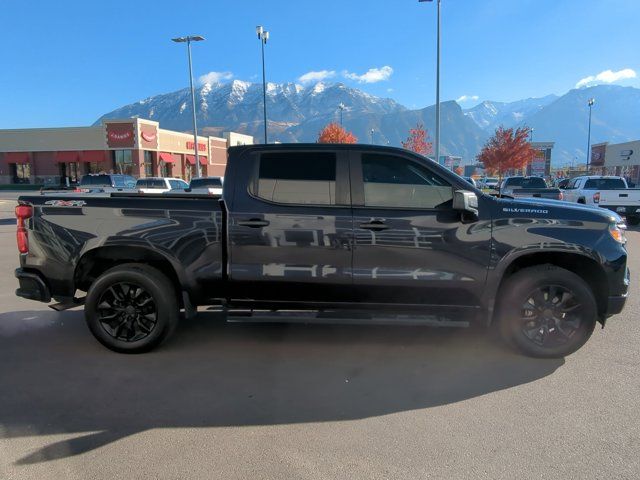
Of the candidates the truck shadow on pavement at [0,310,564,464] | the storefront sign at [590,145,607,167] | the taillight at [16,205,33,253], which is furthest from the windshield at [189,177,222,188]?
the storefront sign at [590,145,607,167]

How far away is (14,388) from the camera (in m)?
3.87

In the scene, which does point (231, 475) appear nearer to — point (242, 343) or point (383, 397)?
point (383, 397)

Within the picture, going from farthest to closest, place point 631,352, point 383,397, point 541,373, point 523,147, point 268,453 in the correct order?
point 523,147 → point 631,352 → point 541,373 → point 383,397 → point 268,453

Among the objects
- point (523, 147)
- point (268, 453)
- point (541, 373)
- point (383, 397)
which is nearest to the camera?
point (268, 453)

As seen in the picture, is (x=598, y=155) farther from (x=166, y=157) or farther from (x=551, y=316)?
(x=551, y=316)

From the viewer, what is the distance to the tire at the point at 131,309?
443 cm

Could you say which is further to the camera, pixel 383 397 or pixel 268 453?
pixel 383 397

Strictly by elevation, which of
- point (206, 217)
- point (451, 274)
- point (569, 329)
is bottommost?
point (569, 329)

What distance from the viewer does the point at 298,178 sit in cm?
442

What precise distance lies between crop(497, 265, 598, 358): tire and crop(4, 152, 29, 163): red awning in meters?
56.1

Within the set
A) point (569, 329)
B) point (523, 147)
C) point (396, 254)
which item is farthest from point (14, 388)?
point (523, 147)

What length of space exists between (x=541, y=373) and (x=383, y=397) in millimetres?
1504

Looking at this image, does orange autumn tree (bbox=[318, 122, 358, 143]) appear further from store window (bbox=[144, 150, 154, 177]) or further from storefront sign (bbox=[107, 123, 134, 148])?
storefront sign (bbox=[107, 123, 134, 148])

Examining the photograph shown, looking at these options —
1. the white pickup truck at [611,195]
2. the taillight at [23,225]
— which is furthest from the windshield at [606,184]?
the taillight at [23,225]
